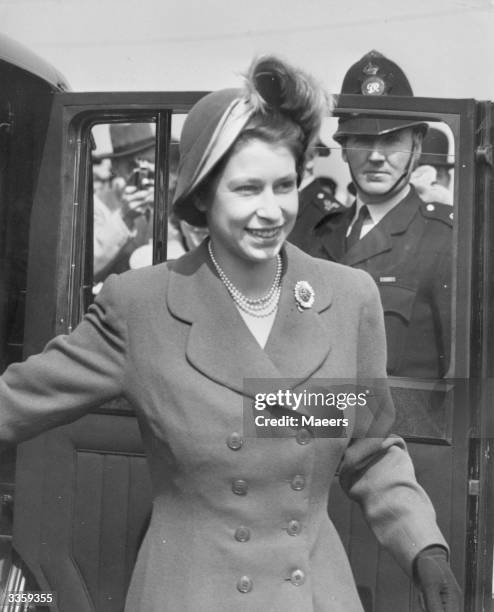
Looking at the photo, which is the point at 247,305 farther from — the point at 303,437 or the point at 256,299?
the point at 303,437

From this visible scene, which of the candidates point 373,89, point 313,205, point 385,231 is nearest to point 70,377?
point 313,205

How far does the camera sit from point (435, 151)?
2.04 meters

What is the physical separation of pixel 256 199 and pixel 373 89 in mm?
574

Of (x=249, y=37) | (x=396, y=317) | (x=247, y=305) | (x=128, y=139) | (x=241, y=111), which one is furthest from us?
(x=128, y=139)

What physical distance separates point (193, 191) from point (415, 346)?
710mm

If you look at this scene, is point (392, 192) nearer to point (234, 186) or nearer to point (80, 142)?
point (234, 186)

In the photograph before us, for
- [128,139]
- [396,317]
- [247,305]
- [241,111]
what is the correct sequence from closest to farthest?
[241,111] → [247,305] → [396,317] → [128,139]

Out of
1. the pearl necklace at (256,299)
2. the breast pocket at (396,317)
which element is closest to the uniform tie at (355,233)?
the breast pocket at (396,317)

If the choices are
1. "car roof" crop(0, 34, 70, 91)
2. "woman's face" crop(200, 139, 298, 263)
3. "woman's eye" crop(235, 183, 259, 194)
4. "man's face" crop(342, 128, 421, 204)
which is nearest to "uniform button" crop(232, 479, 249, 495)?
"woman's face" crop(200, 139, 298, 263)

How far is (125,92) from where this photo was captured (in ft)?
6.66

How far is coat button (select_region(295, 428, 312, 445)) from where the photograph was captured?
1.64m

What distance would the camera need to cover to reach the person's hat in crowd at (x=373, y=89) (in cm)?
193

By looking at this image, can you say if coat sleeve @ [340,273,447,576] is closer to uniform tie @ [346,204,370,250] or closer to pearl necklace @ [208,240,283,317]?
pearl necklace @ [208,240,283,317]

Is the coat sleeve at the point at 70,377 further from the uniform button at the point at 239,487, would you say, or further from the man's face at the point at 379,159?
the man's face at the point at 379,159
